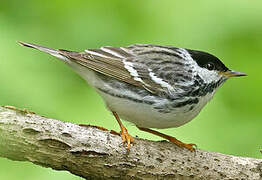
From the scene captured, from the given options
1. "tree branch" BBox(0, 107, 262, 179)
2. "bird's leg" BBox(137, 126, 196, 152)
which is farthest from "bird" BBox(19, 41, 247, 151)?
"tree branch" BBox(0, 107, 262, 179)

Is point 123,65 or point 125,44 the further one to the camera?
point 125,44

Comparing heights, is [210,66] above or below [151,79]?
above

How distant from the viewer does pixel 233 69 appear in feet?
18.8

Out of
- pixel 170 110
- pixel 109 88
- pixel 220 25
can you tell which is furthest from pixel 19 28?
pixel 220 25

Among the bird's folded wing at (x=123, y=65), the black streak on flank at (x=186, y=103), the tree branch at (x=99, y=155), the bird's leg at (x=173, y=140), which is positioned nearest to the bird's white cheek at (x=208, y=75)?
the black streak on flank at (x=186, y=103)

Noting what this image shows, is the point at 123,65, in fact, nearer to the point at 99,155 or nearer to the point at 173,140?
the point at 173,140

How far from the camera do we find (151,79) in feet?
16.5

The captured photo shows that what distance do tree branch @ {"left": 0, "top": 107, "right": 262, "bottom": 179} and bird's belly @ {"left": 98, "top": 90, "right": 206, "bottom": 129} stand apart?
0.22 metres

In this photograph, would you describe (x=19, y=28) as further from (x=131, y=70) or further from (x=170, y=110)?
(x=170, y=110)

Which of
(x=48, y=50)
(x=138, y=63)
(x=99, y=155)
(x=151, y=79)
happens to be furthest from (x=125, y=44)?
(x=99, y=155)

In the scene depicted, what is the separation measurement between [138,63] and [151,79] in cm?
32

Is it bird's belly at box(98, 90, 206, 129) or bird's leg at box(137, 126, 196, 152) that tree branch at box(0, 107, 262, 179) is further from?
bird's belly at box(98, 90, 206, 129)

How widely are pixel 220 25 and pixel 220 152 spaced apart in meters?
1.55

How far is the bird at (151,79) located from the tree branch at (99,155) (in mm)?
199
